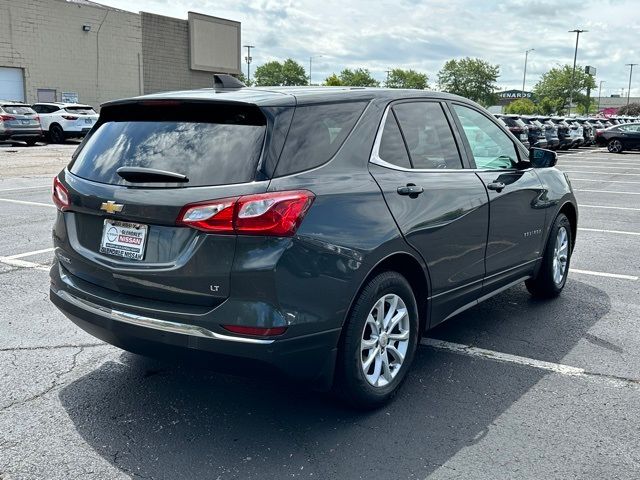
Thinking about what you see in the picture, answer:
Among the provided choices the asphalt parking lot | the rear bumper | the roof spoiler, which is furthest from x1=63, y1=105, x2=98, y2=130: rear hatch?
the rear bumper

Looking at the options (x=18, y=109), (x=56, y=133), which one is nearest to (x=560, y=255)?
(x=18, y=109)

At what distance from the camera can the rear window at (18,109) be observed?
25719 millimetres

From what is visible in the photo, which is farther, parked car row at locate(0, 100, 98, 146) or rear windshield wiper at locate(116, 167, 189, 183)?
parked car row at locate(0, 100, 98, 146)

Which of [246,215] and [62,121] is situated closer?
[246,215]

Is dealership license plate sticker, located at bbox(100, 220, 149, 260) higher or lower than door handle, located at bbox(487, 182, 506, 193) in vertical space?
lower

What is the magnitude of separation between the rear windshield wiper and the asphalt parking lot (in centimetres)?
127

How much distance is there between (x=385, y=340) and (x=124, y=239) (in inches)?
59.1

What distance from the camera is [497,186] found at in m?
4.75

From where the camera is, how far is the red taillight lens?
3.09m

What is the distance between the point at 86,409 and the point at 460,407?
6.79 feet

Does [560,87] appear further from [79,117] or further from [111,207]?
[111,207]

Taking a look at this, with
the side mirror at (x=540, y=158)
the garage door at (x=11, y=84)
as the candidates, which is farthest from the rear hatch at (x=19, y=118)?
the side mirror at (x=540, y=158)

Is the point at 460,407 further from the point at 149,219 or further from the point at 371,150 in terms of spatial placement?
the point at 149,219

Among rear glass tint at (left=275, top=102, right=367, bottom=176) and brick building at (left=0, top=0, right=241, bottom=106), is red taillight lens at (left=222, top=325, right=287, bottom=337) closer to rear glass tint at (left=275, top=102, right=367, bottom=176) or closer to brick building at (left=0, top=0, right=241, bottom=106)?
rear glass tint at (left=275, top=102, right=367, bottom=176)
